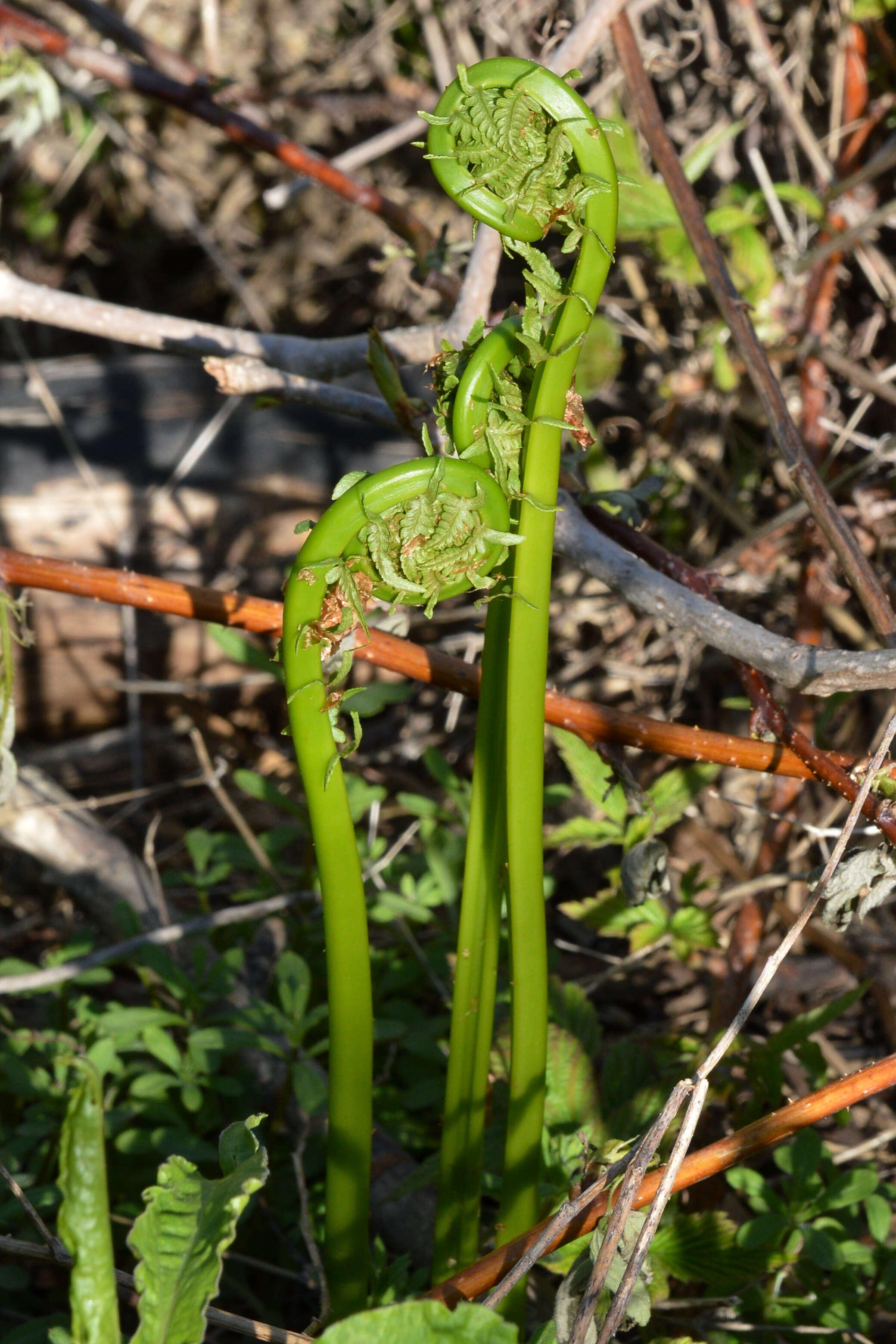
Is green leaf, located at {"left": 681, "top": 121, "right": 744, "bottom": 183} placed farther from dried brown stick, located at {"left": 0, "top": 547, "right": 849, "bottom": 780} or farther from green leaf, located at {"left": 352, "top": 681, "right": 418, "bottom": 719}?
dried brown stick, located at {"left": 0, "top": 547, "right": 849, "bottom": 780}

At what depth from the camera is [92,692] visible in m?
2.62

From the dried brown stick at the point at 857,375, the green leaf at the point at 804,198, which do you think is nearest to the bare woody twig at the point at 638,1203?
the dried brown stick at the point at 857,375

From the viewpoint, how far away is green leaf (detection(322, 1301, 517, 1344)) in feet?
2.41

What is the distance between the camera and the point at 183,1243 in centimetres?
76

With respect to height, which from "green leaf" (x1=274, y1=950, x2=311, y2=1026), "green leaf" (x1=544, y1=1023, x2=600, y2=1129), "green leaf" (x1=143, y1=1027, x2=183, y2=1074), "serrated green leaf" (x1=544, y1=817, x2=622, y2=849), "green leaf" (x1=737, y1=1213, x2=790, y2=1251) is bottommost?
"green leaf" (x1=737, y1=1213, x2=790, y2=1251)

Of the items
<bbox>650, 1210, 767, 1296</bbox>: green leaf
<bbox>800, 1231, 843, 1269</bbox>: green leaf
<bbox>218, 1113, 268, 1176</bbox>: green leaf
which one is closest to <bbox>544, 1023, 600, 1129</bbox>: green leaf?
<bbox>650, 1210, 767, 1296</bbox>: green leaf

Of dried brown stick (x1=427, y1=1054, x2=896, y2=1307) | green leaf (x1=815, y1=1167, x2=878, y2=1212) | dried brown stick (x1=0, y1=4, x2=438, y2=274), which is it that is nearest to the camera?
dried brown stick (x1=427, y1=1054, x2=896, y2=1307)

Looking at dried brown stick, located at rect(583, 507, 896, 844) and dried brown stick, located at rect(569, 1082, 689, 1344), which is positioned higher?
dried brown stick, located at rect(583, 507, 896, 844)

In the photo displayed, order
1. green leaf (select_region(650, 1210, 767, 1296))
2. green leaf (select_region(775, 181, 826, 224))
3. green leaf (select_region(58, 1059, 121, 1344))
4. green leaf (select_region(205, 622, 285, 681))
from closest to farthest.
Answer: green leaf (select_region(58, 1059, 121, 1344)) < green leaf (select_region(650, 1210, 767, 1296)) < green leaf (select_region(205, 622, 285, 681)) < green leaf (select_region(775, 181, 826, 224))

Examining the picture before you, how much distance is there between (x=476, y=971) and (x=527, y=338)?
0.57 meters

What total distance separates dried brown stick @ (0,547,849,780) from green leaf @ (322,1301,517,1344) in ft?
2.12

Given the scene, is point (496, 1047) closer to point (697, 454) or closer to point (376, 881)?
point (376, 881)

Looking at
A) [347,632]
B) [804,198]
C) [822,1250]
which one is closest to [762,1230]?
[822,1250]

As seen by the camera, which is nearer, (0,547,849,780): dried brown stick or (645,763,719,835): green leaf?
(0,547,849,780): dried brown stick
